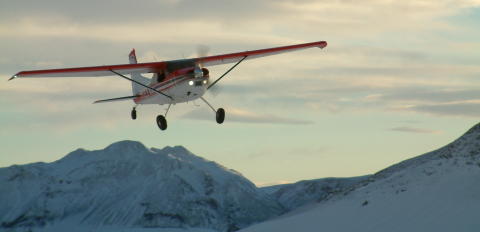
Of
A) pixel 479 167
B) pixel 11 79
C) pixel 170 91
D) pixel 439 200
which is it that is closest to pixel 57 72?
pixel 11 79

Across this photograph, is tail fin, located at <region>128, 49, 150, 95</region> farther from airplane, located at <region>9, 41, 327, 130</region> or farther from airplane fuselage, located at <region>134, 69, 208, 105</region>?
airplane fuselage, located at <region>134, 69, 208, 105</region>

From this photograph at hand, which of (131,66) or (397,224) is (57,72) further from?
(397,224)

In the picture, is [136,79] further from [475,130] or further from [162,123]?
[475,130]

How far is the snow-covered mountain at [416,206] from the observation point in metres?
34.3

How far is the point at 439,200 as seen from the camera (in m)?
36.8

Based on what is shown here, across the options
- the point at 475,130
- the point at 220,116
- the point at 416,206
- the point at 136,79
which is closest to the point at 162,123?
the point at 220,116

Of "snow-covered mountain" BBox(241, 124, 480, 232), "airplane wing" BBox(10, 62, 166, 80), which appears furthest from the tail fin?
"snow-covered mountain" BBox(241, 124, 480, 232)

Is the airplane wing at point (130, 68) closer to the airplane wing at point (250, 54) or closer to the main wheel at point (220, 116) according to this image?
the airplane wing at point (250, 54)

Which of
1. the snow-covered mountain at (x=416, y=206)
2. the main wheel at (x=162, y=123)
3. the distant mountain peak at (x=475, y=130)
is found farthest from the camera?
the distant mountain peak at (x=475, y=130)

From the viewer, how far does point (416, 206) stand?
121 feet

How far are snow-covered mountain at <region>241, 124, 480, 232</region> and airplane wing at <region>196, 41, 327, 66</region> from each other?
9.77 m

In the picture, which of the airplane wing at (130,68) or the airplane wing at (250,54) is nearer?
the airplane wing at (130,68)

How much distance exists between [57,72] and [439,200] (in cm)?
2043

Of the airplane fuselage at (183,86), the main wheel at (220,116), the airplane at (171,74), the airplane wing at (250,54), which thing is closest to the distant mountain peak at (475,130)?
the airplane wing at (250,54)
